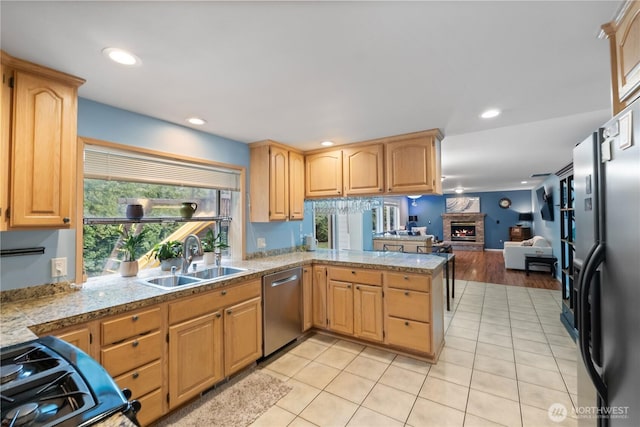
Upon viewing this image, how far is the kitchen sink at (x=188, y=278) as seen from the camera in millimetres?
2255

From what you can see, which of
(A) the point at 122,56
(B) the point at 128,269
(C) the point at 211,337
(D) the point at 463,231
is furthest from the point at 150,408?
(D) the point at 463,231

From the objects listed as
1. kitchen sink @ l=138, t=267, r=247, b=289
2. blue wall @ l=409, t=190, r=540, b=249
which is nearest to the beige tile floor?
kitchen sink @ l=138, t=267, r=247, b=289

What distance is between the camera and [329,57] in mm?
1569

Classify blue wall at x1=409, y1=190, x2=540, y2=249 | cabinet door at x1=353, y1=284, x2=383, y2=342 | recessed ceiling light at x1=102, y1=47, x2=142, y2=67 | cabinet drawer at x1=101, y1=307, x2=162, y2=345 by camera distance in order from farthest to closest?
blue wall at x1=409, y1=190, x2=540, y2=249
cabinet door at x1=353, y1=284, x2=383, y2=342
cabinet drawer at x1=101, y1=307, x2=162, y2=345
recessed ceiling light at x1=102, y1=47, x2=142, y2=67

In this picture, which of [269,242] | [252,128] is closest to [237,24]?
[252,128]

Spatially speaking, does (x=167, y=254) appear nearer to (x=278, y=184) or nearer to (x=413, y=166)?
(x=278, y=184)

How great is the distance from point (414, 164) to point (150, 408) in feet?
9.78

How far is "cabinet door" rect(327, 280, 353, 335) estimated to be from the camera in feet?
9.91

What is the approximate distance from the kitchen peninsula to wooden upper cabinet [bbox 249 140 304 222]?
1.87 ft

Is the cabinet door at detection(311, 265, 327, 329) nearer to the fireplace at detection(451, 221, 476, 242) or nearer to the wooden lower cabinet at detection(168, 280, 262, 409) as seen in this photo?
the wooden lower cabinet at detection(168, 280, 262, 409)

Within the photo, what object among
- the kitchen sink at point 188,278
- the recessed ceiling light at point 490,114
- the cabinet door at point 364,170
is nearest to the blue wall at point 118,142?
the kitchen sink at point 188,278

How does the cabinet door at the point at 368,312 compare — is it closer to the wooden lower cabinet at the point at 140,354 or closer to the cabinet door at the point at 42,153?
the wooden lower cabinet at the point at 140,354

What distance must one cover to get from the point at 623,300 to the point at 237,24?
1.87 m

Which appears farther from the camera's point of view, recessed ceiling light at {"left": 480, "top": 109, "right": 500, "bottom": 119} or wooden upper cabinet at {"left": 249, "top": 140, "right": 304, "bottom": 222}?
wooden upper cabinet at {"left": 249, "top": 140, "right": 304, "bottom": 222}
